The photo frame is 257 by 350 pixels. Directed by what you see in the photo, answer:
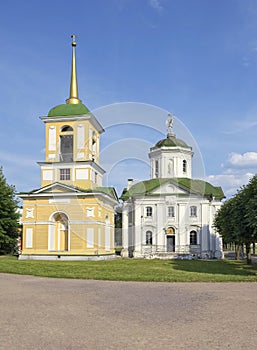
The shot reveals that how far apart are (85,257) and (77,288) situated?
2147 cm

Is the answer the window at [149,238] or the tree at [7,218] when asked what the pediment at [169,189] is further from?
the tree at [7,218]

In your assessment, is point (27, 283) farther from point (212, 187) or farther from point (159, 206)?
point (212, 187)

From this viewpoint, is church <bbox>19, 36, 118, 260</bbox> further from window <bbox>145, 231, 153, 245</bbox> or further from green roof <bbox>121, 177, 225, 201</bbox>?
green roof <bbox>121, 177, 225, 201</bbox>

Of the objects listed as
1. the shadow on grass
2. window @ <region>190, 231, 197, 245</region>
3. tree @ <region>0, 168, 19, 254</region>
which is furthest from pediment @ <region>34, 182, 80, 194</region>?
window @ <region>190, 231, 197, 245</region>

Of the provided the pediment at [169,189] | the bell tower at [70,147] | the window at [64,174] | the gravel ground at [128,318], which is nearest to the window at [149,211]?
the pediment at [169,189]

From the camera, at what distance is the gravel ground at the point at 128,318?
7137 mm

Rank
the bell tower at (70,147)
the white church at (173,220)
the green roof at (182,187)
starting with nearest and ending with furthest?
1. the bell tower at (70,147)
2. the white church at (173,220)
3. the green roof at (182,187)

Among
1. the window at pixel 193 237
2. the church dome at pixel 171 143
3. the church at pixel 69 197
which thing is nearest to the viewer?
the church at pixel 69 197

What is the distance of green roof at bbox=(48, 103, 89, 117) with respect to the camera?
39.6 meters

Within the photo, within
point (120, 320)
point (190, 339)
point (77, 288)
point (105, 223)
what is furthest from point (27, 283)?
point (105, 223)

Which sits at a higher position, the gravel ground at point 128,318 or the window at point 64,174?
the window at point 64,174

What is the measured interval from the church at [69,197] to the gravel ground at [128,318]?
22.1m

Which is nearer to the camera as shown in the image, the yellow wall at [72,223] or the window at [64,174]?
the yellow wall at [72,223]

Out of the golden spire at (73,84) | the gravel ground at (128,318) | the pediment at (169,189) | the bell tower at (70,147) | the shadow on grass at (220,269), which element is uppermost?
the golden spire at (73,84)
